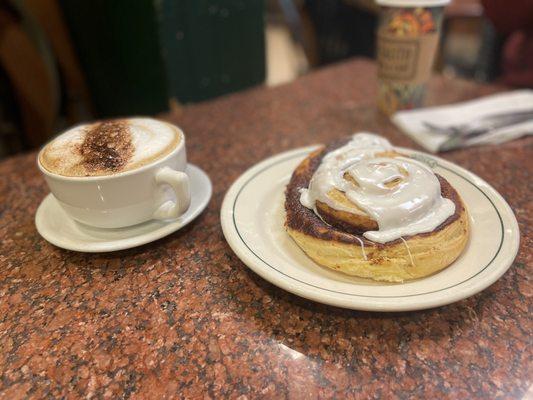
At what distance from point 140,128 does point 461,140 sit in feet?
2.43

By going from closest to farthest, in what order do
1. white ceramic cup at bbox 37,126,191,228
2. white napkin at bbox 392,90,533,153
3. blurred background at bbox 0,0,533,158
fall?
white ceramic cup at bbox 37,126,191,228 → white napkin at bbox 392,90,533,153 → blurred background at bbox 0,0,533,158

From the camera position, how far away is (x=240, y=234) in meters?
0.63

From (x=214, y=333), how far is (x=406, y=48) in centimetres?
89

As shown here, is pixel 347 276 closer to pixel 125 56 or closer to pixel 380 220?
pixel 380 220

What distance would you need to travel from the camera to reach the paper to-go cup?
1042 mm

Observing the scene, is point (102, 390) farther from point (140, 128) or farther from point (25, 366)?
point (140, 128)

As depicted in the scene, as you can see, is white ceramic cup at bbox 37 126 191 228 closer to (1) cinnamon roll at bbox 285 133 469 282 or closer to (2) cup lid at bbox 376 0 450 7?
(1) cinnamon roll at bbox 285 133 469 282

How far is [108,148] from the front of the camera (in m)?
0.66

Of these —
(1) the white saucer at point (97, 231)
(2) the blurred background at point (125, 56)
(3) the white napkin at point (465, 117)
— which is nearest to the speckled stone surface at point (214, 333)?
(1) the white saucer at point (97, 231)

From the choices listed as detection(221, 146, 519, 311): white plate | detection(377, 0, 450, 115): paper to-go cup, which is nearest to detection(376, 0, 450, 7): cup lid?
detection(377, 0, 450, 115): paper to-go cup

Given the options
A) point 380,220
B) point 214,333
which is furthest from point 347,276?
point 214,333

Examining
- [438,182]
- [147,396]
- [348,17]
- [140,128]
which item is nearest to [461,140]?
[438,182]

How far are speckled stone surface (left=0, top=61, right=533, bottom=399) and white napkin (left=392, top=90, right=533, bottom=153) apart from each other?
282 millimetres

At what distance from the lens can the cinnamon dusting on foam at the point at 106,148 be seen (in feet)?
2.06
